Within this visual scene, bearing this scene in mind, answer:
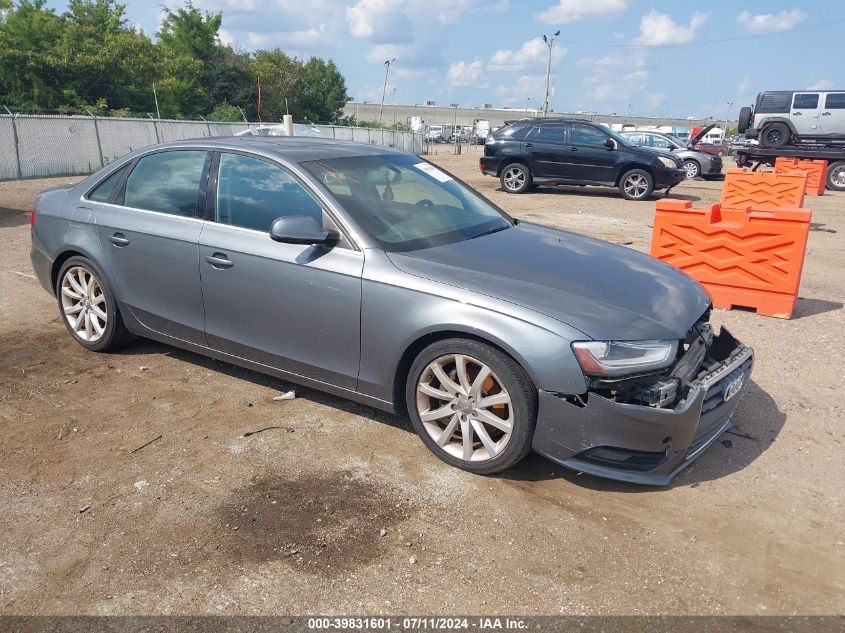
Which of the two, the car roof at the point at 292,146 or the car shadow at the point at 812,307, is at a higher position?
the car roof at the point at 292,146

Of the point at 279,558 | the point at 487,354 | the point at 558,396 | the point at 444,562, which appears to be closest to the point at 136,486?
the point at 279,558

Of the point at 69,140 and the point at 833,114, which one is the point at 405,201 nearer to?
the point at 69,140

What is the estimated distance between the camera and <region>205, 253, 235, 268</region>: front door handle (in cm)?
424

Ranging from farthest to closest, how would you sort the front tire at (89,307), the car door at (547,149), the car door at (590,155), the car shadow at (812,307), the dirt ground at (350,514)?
1. the car door at (547,149)
2. the car door at (590,155)
3. the car shadow at (812,307)
4. the front tire at (89,307)
5. the dirt ground at (350,514)

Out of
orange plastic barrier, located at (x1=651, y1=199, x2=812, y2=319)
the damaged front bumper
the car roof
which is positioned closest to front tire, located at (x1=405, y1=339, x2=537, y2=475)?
the damaged front bumper

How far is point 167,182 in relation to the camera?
473 cm

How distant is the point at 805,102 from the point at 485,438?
22819 mm

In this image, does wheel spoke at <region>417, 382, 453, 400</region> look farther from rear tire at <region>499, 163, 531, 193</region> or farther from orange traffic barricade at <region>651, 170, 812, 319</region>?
rear tire at <region>499, 163, 531, 193</region>

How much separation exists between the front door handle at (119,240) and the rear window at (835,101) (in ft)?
74.7

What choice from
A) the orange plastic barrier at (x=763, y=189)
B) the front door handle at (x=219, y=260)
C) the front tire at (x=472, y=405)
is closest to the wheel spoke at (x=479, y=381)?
the front tire at (x=472, y=405)

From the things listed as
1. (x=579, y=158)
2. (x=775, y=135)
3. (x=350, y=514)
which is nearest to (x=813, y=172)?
(x=775, y=135)

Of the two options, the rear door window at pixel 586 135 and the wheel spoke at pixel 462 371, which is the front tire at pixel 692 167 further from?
the wheel spoke at pixel 462 371

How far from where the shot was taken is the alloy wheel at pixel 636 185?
16.3 meters

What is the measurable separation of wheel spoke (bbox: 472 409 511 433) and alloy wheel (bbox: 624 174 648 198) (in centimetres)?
1407
